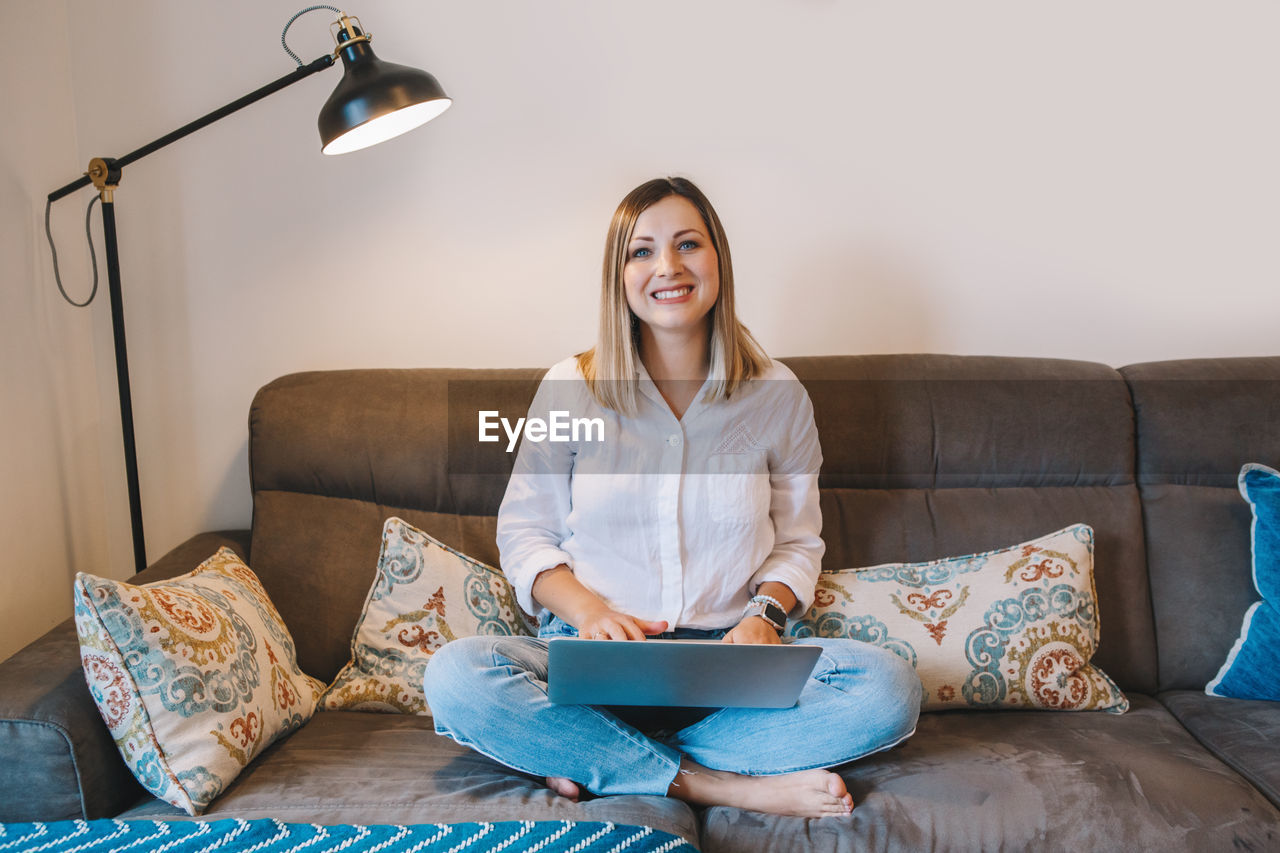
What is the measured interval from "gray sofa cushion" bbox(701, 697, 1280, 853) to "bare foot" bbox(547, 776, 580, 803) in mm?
185

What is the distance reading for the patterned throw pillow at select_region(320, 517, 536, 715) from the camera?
151cm

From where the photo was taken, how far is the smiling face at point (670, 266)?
1.47 m

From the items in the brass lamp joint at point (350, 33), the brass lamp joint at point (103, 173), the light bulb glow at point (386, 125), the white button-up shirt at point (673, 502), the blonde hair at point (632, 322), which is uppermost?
the brass lamp joint at point (350, 33)

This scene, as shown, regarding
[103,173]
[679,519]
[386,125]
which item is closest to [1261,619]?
[679,519]

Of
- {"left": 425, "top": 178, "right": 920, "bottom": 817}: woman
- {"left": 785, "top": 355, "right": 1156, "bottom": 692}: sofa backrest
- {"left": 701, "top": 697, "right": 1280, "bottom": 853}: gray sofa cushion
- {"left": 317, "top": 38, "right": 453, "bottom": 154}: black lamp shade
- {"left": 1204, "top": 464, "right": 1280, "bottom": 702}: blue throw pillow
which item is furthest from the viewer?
{"left": 785, "top": 355, "right": 1156, "bottom": 692}: sofa backrest

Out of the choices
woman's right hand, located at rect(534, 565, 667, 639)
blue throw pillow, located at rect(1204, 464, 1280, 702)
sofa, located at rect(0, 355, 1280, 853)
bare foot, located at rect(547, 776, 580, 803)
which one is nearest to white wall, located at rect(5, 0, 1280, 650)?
sofa, located at rect(0, 355, 1280, 853)

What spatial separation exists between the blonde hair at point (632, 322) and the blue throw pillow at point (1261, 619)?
2.96 feet

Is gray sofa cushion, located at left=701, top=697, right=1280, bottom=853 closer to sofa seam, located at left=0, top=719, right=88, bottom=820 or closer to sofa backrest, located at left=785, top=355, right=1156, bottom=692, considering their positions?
sofa backrest, located at left=785, top=355, right=1156, bottom=692

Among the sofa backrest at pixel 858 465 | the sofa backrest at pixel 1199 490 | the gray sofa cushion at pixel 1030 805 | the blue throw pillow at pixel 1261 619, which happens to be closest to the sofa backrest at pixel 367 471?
the sofa backrest at pixel 858 465

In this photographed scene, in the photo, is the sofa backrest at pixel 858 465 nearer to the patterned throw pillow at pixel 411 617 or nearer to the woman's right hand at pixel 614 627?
the patterned throw pillow at pixel 411 617

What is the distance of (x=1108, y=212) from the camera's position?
74.7 inches

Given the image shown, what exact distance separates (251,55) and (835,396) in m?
1.36

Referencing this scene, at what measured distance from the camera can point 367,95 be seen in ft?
4.60

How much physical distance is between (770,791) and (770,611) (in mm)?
285
